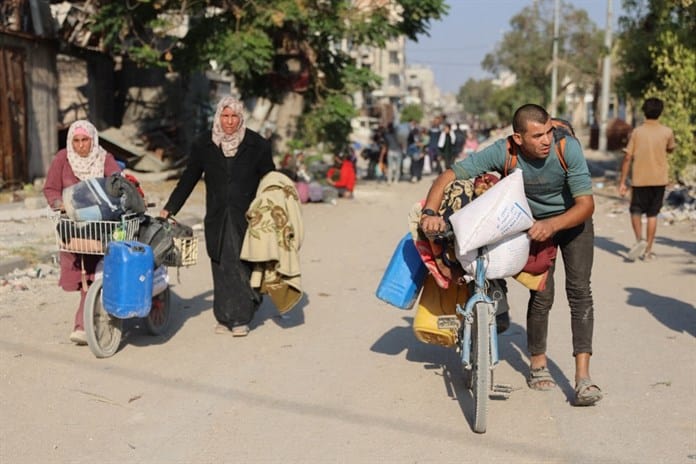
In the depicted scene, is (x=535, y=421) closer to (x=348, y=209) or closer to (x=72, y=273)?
(x=72, y=273)

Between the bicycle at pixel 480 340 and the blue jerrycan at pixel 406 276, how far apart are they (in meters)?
0.36

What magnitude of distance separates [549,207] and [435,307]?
0.91 metres

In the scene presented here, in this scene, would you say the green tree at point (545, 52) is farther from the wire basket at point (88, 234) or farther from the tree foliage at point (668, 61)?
the wire basket at point (88, 234)

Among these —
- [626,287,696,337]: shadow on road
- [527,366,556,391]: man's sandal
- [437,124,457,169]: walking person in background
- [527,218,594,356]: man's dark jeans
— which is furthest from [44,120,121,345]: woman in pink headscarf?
[437,124,457,169]: walking person in background

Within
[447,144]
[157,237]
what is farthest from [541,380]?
[447,144]

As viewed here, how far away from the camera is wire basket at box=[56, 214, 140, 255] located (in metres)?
6.42

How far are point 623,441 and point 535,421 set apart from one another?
1.73ft

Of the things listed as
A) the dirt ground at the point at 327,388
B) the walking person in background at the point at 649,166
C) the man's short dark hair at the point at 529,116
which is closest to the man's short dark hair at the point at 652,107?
the walking person in background at the point at 649,166

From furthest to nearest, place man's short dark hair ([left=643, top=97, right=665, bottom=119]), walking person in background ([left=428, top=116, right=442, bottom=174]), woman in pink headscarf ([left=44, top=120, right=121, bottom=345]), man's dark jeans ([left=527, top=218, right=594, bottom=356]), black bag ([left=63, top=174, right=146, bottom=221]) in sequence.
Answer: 1. walking person in background ([left=428, top=116, right=442, bottom=174])
2. man's short dark hair ([left=643, top=97, right=665, bottom=119])
3. woman in pink headscarf ([left=44, top=120, right=121, bottom=345])
4. black bag ([left=63, top=174, right=146, bottom=221])
5. man's dark jeans ([left=527, top=218, right=594, bottom=356])

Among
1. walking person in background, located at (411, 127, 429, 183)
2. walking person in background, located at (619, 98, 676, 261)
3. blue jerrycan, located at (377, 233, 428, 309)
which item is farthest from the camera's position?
walking person in background, located at (411, 127, 429, 183)

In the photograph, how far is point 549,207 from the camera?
527cm

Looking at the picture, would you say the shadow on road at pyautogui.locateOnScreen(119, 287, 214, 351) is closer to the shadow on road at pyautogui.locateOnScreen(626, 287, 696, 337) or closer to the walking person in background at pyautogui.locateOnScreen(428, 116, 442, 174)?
the shadow on road at pyautogui.locateOnScreen(626, 287, 696, 337)

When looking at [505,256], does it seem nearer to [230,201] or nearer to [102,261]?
[230,201]

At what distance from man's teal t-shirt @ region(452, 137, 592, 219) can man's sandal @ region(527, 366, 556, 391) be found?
1.10m
